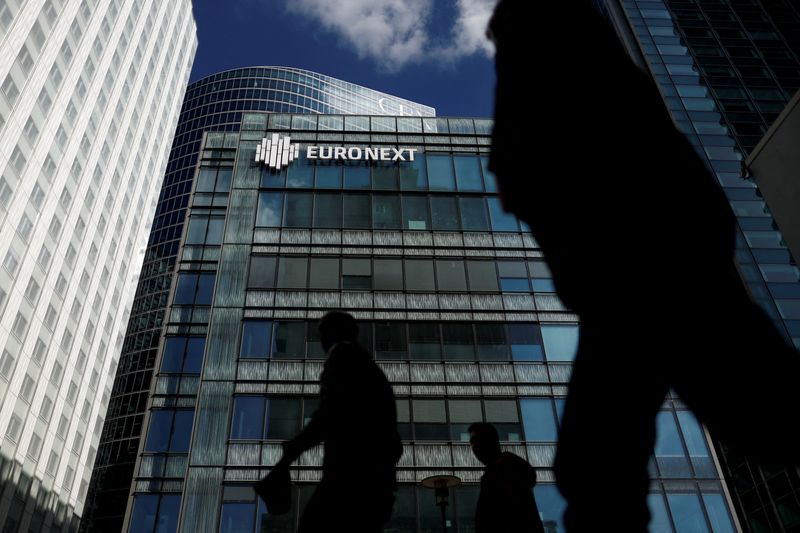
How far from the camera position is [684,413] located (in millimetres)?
23672

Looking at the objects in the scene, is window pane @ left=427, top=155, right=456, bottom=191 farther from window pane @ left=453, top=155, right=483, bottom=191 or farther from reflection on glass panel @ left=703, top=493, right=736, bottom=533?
reflection on glass panel @ left=703, top=493, right=736, bottom=533

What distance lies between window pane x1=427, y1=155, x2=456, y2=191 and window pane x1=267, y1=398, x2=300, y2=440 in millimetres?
13616

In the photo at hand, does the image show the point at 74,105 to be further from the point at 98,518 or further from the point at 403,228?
the point at 403,228

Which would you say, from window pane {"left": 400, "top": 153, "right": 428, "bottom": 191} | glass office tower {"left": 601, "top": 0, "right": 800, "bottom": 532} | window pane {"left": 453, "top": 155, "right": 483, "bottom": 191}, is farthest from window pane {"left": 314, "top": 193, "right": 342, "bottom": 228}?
glass office tower {"left": 601, "top": 0, "right": 800, "bottom": 532}

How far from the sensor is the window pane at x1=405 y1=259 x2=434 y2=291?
2714 cm

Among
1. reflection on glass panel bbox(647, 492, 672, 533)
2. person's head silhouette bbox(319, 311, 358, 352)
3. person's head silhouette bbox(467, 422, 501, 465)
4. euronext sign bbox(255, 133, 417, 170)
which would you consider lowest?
person's head silhouette bbox(467, 422, 501, 465)

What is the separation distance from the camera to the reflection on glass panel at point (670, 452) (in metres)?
22.5

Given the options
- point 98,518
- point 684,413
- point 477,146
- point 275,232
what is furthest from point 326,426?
point 98,518

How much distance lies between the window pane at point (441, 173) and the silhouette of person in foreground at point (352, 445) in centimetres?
2764

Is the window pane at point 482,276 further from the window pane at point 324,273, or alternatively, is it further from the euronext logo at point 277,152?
the euronext logo at point 277,152

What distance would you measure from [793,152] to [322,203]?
23.0 metres

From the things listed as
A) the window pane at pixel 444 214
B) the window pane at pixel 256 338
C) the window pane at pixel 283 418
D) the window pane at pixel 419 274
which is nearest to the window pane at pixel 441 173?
the window pane at pixel 444 214

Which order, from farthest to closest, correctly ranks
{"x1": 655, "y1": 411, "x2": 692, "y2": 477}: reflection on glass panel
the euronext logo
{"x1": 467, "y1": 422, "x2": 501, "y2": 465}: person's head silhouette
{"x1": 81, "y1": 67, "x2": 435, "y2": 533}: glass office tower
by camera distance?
{"x1": 81, "y1": 67, "x2": 435, "y2": 533}: glass office tower < the euronext logo < {"x1": 655, "y1": 411, "x2": 692, "y2": 477}: reflection on glass panel < {"x1": 467, "y1": 422, "x2": 501, "y2": 465}: person's head silhouette

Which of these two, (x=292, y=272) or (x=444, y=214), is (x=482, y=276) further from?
(x=292, y=272)
